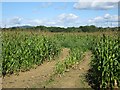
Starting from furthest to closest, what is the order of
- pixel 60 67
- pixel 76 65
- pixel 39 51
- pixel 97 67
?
pixel 39 51 < pixel 76 65 < pixel 60 67 < pixel 97 67

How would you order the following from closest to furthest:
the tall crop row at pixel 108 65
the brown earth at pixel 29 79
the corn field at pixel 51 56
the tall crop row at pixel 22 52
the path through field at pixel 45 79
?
the tall crop row at pixel 108 65
the corn field at pixel 51 56
the path through field at pixel 45 79
the brown earth at pixel 29 79
the tall crop row at pixel 22 52

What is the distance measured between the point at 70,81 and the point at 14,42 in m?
3.28

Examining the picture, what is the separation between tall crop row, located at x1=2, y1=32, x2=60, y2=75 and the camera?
30.3ft

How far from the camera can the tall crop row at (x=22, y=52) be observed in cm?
925

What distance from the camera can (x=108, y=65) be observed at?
725 cm

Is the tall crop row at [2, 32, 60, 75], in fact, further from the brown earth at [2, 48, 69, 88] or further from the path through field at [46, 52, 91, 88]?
the path through field at [46, 52, 91, 88]

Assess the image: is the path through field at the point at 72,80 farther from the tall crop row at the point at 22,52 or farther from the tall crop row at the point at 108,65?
the tall crop row at the point at 22,52

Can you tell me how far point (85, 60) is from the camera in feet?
37.6

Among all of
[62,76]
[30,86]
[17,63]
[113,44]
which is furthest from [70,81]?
[17,63]

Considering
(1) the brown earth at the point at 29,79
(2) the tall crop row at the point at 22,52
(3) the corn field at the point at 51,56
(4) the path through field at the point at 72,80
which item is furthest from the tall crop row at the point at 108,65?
(2) the tall crop row at the point at 22,52

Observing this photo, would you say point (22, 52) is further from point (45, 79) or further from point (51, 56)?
point (51, 56)

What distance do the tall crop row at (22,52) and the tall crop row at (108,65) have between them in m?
2.92

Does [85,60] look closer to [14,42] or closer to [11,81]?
[14,42]

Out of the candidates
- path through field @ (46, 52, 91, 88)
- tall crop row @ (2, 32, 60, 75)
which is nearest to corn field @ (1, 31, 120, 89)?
tall crop row @ (2, 32, 60, 75)
